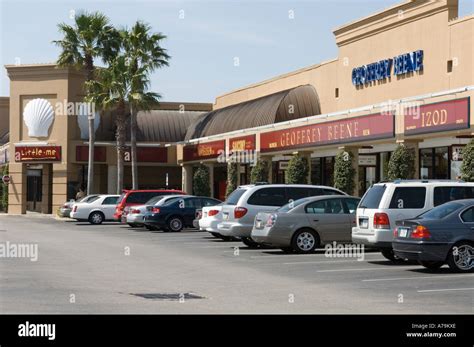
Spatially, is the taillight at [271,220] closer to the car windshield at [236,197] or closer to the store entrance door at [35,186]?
the car windshield at [236,197]

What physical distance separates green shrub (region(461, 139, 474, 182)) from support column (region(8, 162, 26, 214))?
1577 inches

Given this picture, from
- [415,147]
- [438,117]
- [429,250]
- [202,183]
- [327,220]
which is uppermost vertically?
[438,117]

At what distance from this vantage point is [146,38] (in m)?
52.1

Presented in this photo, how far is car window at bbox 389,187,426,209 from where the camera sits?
19844 millimetres

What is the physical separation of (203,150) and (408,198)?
1335 inches

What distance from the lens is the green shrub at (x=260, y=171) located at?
145 feet

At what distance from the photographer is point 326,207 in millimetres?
23094

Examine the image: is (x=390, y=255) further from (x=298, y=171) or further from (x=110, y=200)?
(x=110, y=200)

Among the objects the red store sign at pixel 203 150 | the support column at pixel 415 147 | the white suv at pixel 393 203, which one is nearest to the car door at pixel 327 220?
the white suv at pixel 393 203

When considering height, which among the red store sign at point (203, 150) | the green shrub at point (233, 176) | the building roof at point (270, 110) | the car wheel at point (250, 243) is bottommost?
the car wheel at point (250, 243)

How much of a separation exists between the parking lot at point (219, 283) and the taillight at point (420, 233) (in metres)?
0.75

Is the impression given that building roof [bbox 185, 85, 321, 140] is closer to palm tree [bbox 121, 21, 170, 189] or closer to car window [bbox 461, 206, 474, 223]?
palm tree [bbox 121, 21, 170, 189]

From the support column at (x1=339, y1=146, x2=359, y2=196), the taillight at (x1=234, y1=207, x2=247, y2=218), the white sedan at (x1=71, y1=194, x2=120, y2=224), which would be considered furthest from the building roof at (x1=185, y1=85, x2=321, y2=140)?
the taillight at (x1=234, y1=207, x2=247, y2=218)

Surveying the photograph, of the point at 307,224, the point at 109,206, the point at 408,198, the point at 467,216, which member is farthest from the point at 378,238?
the point at 109,206
